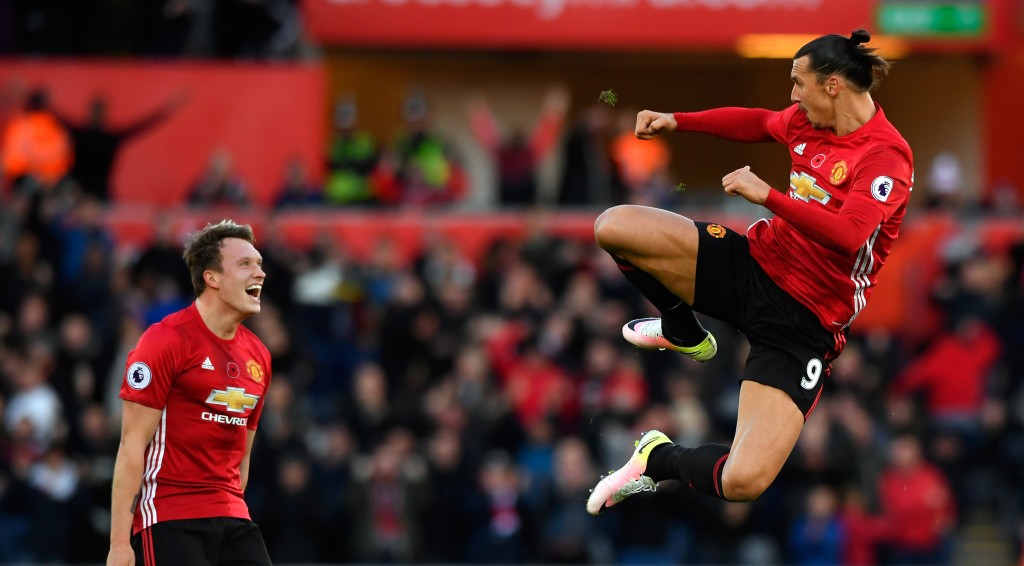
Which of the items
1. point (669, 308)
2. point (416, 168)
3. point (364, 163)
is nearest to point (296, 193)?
point (364, 163)

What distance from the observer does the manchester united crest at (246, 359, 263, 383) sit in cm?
755

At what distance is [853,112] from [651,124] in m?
0.90

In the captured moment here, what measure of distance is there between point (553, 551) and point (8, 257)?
5536mm

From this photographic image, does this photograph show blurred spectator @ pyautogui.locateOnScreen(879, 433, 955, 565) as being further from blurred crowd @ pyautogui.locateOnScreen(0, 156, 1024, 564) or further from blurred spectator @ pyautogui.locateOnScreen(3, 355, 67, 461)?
blurred spectator @ pyautogui.locateOnScreen(3, 355, 67, 461)

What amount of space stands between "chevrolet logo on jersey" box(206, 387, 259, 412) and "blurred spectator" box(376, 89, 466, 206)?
931 centimetres

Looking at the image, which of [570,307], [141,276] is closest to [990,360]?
[570,307]

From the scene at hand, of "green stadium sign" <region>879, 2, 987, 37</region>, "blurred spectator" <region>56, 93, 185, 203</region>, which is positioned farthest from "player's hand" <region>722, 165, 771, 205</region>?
"green stadium sign" <region>879, 2, 987, 37</region>

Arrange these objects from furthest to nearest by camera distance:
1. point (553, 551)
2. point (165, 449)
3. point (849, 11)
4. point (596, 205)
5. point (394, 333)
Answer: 1. point (849, 11)
2. point (596, 205)
3. point (394, 333)
4. point (553, 551)
5. point (165, 449)

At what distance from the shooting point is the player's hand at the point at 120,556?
697 centimetres

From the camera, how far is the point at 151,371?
713cm

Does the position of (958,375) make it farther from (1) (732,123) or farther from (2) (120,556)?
(2) (120,556)

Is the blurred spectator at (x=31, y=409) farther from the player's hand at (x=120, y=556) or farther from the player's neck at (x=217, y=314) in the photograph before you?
the player's hand at (x=120, y=556)

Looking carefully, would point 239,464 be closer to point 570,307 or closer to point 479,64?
point 570,307

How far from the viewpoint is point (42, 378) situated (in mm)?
13367
